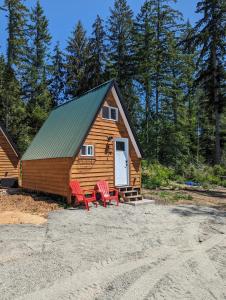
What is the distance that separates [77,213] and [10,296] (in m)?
5.57

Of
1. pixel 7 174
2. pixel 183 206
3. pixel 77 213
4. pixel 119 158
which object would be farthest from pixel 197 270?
pixel 7 174

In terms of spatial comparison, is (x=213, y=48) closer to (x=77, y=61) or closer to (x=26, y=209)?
(x=77, y=61)

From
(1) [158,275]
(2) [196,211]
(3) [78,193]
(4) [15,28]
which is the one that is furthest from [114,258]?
(4) [15,28]

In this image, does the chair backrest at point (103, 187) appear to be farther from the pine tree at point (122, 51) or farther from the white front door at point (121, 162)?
the pine tree at point (122, 51)

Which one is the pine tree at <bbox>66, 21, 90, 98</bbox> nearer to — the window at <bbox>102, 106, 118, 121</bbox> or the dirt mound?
the window at <bbox>102, 106, 118, 121</bbox>

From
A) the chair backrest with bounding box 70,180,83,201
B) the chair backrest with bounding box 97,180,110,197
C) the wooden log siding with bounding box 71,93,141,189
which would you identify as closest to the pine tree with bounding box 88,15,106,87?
the wooden log siding with bounding box 71,93,141,189

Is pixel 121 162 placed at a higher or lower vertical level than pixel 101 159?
lower

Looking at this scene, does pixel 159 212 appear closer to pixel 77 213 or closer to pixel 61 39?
pixel 77 213

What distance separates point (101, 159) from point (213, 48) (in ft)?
58.0

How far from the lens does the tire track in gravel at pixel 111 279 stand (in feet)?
12.4

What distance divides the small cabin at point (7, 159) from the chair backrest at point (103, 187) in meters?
8.19

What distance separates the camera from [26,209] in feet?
32.0

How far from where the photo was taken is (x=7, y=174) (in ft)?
58.1

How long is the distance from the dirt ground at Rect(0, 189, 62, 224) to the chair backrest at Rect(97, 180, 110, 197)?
175 centimetres
